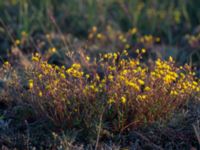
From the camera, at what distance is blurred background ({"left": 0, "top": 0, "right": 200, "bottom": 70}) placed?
634cm

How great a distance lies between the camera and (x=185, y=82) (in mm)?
4156

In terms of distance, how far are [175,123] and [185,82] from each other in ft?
1.09

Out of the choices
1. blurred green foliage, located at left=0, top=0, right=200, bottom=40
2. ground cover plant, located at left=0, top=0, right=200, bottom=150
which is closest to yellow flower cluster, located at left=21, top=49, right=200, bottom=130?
ground cover plant, located at left=0, top=0, right=200, bottom=150

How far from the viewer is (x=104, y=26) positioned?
Result: 6973mm

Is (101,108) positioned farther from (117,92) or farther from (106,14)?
(106,14)

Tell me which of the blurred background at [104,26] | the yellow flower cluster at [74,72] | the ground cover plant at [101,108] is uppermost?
the blurred background at [104,26]

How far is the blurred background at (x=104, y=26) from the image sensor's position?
6344 millimetres

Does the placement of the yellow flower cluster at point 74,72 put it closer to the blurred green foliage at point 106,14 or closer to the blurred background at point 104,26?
the blurred background at point 104,26

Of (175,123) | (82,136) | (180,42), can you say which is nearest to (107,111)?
(82,136)

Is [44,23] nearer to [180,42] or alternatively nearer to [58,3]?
[58,3]

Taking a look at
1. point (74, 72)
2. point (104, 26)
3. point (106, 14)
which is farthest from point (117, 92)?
point (106, 14)

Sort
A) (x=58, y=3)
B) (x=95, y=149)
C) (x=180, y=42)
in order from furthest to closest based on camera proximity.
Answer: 1. (x=58, y=3)
2. (x=180, y=42)
3. (x=95, y=149)

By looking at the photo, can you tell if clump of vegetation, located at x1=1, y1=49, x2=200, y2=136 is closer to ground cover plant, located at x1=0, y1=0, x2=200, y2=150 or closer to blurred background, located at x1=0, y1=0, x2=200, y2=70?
ground cover plant, located at x1=0, y1=0, x2=200, y2=150

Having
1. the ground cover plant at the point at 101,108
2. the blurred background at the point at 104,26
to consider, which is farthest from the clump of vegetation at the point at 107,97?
the blurred background at the point at 104,26
